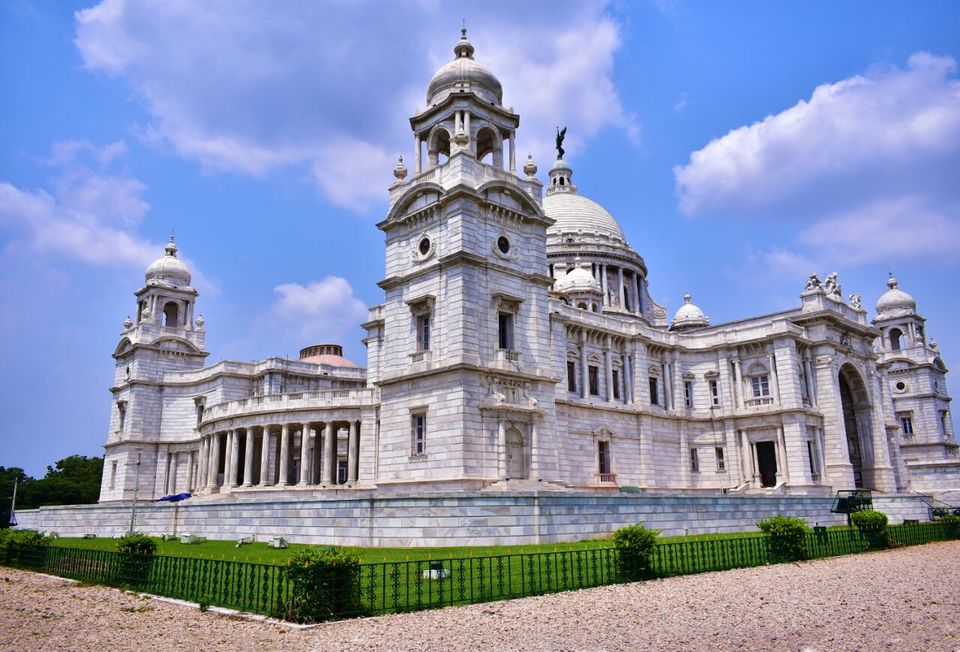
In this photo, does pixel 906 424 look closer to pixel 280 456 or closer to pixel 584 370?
pixel 584 370

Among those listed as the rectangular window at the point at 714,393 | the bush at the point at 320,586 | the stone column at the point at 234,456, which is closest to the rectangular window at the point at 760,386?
the rectangular window at the point at 714,393

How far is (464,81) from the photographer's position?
3809 cm

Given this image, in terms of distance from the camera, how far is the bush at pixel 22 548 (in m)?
23.2

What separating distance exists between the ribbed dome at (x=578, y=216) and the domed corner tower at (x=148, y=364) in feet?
112

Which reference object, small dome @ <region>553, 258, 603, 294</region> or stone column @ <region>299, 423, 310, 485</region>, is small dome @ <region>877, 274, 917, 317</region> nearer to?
small dome @ <region>553, 258, 603, 294</region>

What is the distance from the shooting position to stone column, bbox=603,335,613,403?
157 feet

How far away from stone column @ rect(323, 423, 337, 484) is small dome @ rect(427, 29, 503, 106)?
2113cm

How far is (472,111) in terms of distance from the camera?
123ft

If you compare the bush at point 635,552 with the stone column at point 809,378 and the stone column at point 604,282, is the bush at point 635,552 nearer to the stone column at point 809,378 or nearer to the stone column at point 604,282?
the stone column at point 809,378

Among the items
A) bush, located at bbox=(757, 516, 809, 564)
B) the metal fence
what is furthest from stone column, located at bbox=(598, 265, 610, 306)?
bush, located at bbox=(757, 516, 809, 564)

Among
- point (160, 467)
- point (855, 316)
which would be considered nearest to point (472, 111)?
point (855, 316)

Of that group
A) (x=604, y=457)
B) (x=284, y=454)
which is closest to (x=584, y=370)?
(x=604, y=457)

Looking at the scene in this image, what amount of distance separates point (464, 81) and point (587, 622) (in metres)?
30.7

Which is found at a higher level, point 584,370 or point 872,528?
point 584,370
